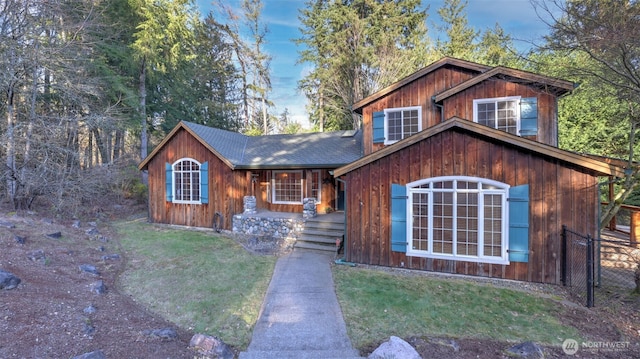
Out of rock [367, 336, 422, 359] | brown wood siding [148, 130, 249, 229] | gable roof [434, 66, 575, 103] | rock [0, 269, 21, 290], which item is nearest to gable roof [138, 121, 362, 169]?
brown wood siding [148, 130, 249, 229]

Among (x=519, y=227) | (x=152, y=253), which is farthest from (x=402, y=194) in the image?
(x=152, y=253)

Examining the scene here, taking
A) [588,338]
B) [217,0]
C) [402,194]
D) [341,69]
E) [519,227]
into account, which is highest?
[217,0]

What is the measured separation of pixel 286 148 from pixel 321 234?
5461 millimetres

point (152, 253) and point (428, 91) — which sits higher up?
point (428, 91)

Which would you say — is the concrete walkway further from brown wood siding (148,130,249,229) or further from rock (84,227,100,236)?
rock (84,227,100,236)

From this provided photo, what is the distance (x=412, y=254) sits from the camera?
7270 millimetres

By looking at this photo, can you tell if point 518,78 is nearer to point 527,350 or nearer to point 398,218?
point 398,218

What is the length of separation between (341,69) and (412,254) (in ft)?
57.6

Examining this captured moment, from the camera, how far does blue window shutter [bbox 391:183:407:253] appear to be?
729cm

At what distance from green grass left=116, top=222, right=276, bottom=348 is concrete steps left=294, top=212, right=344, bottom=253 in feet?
4.68

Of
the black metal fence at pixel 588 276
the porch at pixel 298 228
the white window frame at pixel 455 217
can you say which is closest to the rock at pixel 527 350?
the black metal fence at pixel 588 276

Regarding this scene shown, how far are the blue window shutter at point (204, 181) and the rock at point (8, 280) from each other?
700cm

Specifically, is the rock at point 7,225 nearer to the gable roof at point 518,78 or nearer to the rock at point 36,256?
the rock at point 36,256

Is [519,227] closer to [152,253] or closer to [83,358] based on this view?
[83,358]
